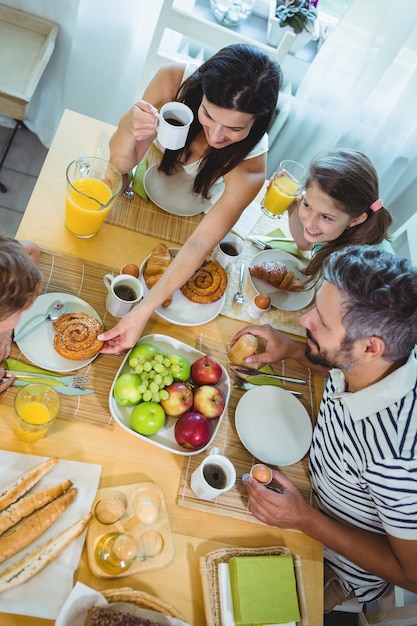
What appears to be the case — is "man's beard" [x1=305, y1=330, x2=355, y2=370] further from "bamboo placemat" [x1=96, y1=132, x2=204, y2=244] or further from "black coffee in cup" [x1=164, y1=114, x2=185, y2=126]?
"black coffee in cup" [x1=164, y1=114, x2=185, y2=126]

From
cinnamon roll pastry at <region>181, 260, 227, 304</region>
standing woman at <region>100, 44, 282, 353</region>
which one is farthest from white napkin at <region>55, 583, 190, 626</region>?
cinnamon roll pastry at <region>181, 260, 227, 304</region>

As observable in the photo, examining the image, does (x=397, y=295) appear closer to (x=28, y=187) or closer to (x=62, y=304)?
(x=62, y=304)

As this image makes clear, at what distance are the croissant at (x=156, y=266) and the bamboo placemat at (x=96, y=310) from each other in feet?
0.37

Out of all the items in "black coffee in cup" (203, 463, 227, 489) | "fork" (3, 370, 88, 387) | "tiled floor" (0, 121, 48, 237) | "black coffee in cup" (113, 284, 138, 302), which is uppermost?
"black coffee in cup" (113, 284, 138, 302)

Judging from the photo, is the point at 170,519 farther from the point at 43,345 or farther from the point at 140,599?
the point at 43,345

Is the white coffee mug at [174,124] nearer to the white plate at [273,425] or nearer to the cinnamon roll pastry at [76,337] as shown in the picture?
the cinnamon roll pastry at [76,337]

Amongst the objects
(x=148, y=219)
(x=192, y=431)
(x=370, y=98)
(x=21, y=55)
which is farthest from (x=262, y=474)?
(x=21, y=55)

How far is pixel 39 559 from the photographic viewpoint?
986mm

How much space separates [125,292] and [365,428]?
0.73 m

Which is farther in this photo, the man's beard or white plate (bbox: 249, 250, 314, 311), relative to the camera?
white plate (bbox: 249, 250, 314, 311)

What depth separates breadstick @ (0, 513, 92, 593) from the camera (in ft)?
3.11

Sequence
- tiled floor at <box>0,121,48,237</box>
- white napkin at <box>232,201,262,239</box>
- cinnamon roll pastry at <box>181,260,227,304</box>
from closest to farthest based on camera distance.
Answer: cinnamon roll pastry at <box>181,260,227,304</box>, white napkin at <box>232,201,262,239</box>, tiled floor at <box>0,121,48,237</box>

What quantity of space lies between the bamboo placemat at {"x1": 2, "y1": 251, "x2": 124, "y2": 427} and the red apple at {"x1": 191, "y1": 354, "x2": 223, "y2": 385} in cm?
20

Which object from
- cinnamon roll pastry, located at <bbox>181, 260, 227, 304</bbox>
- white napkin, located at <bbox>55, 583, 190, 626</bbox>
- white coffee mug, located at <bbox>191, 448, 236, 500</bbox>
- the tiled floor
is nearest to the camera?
white napkin, located at <bbox>55, 583, 190, 626</bbox>
